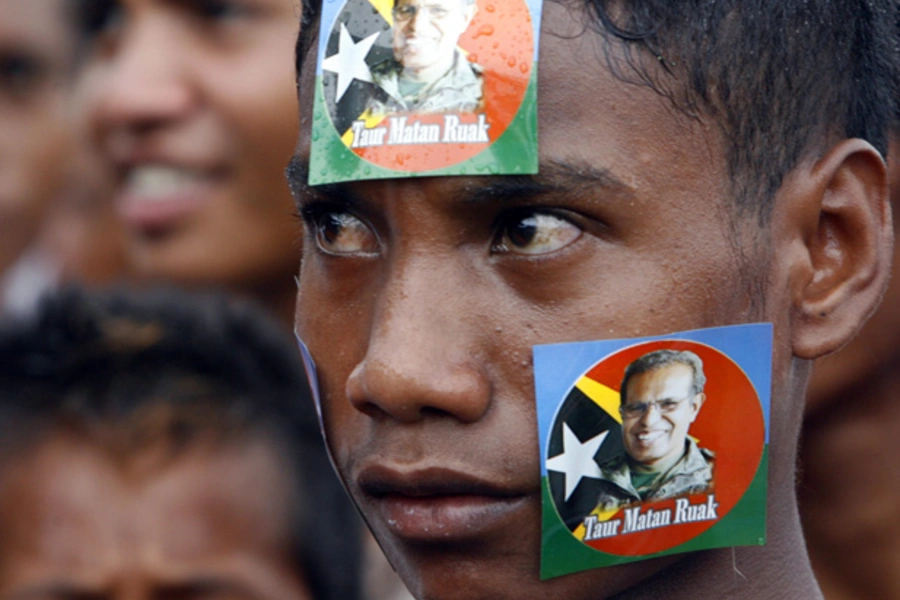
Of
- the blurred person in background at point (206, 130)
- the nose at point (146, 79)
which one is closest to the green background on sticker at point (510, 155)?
the blurred person in background at point (206, 130)

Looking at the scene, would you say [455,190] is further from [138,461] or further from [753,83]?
[138,461]

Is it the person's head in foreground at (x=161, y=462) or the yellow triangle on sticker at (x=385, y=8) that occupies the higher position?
the yellow triangle on sticker at (x=385, y=8)

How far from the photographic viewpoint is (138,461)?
3.77 meters

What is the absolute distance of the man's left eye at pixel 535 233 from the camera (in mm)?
2377

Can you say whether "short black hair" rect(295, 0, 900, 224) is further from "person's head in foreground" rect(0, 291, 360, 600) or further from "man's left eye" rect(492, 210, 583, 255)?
"person's head in foreground" rect(0, 291, 360, 600)

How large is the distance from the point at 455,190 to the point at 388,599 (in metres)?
2.45

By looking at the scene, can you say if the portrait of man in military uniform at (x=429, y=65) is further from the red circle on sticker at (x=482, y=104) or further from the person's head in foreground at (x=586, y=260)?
the person's head in foreground at (x=586, y=260)

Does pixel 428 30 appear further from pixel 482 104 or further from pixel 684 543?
pixel 684 543

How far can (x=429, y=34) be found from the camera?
7.94ft

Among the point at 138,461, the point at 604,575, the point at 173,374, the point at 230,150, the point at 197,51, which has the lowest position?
the point at 604,575

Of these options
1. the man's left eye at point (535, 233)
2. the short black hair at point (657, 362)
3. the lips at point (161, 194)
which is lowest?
the short black hair at point (657, 362)

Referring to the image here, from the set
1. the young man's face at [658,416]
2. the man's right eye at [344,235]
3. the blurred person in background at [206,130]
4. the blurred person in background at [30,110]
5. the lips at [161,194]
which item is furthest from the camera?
the blurred person in background at [30,110]

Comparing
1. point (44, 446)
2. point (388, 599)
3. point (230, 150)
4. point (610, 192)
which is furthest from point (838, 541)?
point (610, 192)

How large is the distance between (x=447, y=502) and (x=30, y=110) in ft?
13.9
